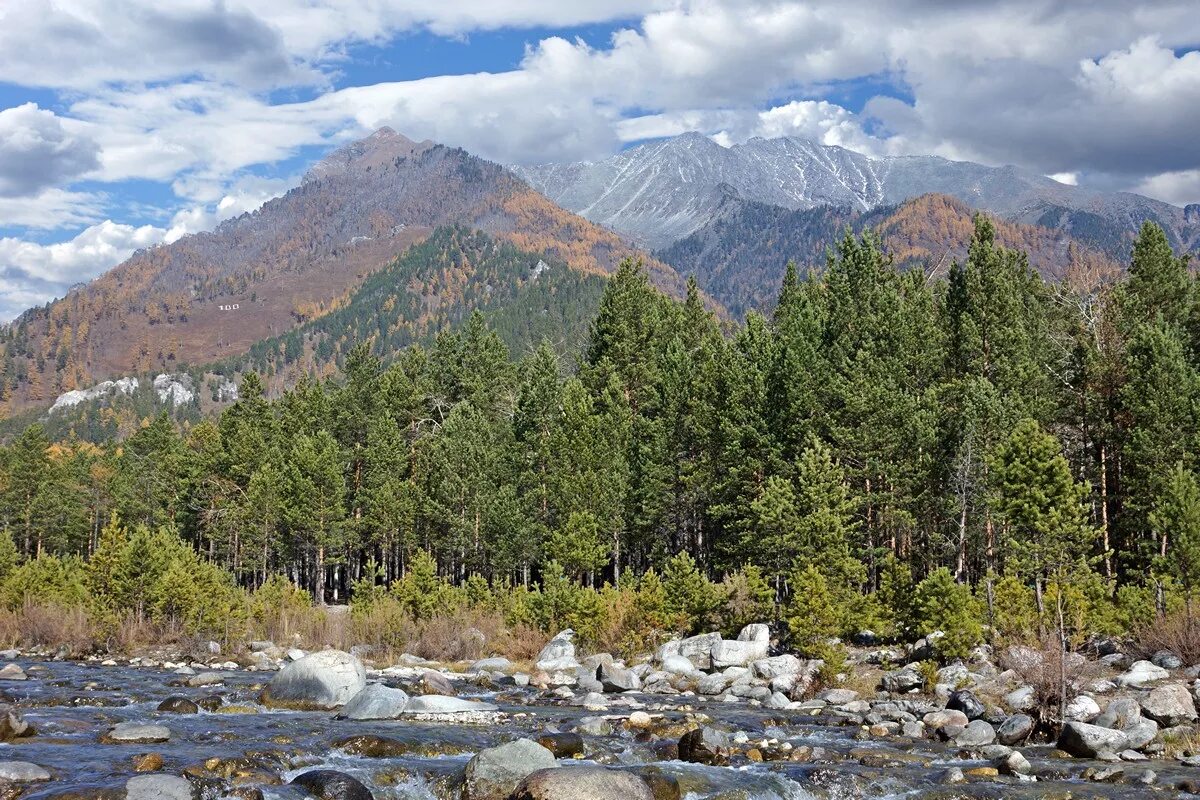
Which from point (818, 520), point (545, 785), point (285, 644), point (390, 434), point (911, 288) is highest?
point (911, 288)

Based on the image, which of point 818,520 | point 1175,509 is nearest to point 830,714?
point 818,520

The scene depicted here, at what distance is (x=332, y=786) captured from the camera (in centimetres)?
1756

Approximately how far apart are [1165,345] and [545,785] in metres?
36.6

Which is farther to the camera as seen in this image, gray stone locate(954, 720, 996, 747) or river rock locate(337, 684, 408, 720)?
river rock locate(337, 684, 408, 720)

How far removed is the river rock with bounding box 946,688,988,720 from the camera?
84.3ft

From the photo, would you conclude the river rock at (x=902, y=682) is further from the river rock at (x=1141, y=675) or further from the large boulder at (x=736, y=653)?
the large boulder at (x=736, y=653)

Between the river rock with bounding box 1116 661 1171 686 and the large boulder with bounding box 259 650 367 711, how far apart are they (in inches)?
887

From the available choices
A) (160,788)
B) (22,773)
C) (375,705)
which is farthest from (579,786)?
(375,705)

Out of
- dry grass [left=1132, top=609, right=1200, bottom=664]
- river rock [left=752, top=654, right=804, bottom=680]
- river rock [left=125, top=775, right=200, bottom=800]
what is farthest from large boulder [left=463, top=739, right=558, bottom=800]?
dry grass [left=1132, top=609, right=1200, bottom=664]

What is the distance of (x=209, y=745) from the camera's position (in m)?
20.8

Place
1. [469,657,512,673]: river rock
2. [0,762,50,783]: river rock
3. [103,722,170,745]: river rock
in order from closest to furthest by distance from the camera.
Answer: [0,762,50,783]: river rock → [103,722,170,745]: river rock → [469,657,512,673]: river rock

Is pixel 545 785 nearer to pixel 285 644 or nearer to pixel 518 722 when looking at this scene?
pixel 518 722

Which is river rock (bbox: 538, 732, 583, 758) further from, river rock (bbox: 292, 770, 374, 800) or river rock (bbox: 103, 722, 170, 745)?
river rock (bbox: 103, 722, 170, 745)

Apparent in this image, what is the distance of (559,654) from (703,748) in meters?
19.0
